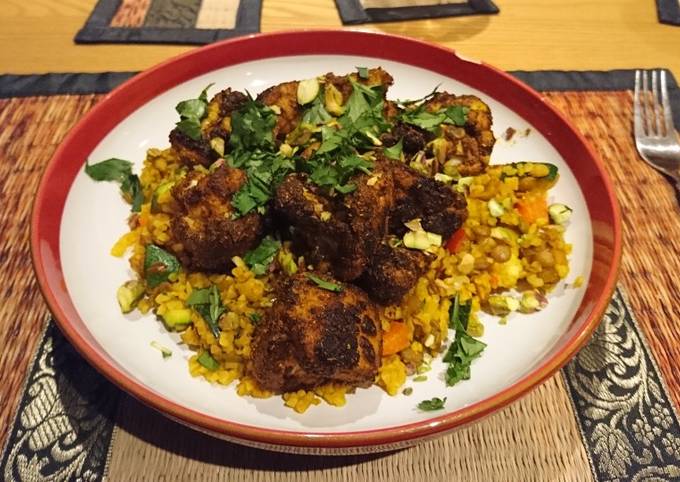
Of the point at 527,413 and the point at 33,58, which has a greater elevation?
the point at 33,58

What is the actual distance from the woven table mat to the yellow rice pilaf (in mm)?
270

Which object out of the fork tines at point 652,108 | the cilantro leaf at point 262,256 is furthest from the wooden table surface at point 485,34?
the cilantro leaf at point 262,256

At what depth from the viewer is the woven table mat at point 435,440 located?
6.33 ft

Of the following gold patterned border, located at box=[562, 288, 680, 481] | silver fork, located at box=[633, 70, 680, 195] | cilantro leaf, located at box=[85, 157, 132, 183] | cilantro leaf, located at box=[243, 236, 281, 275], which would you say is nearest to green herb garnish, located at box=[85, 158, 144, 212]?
cilantro leaf, located at box=[85, 157, 132, 183]

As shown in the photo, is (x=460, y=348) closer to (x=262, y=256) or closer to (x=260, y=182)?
(x=262, y=256)

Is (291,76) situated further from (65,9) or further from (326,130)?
(65,9)

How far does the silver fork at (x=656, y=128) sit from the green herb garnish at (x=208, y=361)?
2.35 meters

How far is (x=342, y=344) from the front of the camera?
1787 mm

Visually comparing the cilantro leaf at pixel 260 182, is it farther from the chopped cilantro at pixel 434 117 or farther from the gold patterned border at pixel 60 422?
the gold patterned border at pixel 60 422

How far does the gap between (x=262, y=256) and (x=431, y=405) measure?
32.6 inches

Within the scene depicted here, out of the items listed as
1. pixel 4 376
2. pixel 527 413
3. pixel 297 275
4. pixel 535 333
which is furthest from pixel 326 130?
pixel 4 376

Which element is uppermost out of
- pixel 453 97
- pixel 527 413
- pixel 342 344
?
pixel 453 97

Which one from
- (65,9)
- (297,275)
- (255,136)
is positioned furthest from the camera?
(65,9)

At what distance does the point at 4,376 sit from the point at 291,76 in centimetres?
188
